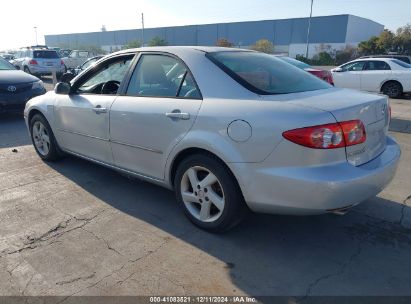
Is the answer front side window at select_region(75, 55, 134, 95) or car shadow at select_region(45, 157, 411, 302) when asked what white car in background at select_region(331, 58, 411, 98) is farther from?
front side window at select_region(75, 55, 134, 95)

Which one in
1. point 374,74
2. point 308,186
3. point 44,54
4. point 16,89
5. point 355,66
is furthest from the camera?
point 44,54

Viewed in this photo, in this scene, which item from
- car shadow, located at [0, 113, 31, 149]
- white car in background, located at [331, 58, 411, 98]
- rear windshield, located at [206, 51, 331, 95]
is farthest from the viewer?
Result: white car in background, located at [331, 58, 411, 98]

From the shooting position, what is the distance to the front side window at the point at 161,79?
10.9 ft

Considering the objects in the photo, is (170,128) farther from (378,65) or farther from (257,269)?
(378,65)

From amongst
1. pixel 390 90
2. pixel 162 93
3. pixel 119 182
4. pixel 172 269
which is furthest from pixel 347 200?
pixel 390 90

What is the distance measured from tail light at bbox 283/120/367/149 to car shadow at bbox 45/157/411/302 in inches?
37.8

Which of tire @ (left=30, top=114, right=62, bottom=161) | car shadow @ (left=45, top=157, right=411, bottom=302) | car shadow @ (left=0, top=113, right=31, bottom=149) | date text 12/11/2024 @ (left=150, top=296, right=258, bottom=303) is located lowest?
car shadow @ (left=0, top=113, right=31, bottom=149)

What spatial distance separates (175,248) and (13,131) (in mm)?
5973

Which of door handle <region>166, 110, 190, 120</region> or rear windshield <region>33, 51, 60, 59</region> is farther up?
rear windshield <region>33, 51, 60, 59</region>

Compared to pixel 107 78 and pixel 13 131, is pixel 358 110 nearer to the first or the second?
pixel 107 78

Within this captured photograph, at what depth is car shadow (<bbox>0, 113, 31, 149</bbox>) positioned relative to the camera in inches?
260

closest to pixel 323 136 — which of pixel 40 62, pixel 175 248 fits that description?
pixel 175 248

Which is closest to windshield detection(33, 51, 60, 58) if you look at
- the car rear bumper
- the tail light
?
the car rear bumper

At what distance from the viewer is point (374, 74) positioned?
43.0ft
